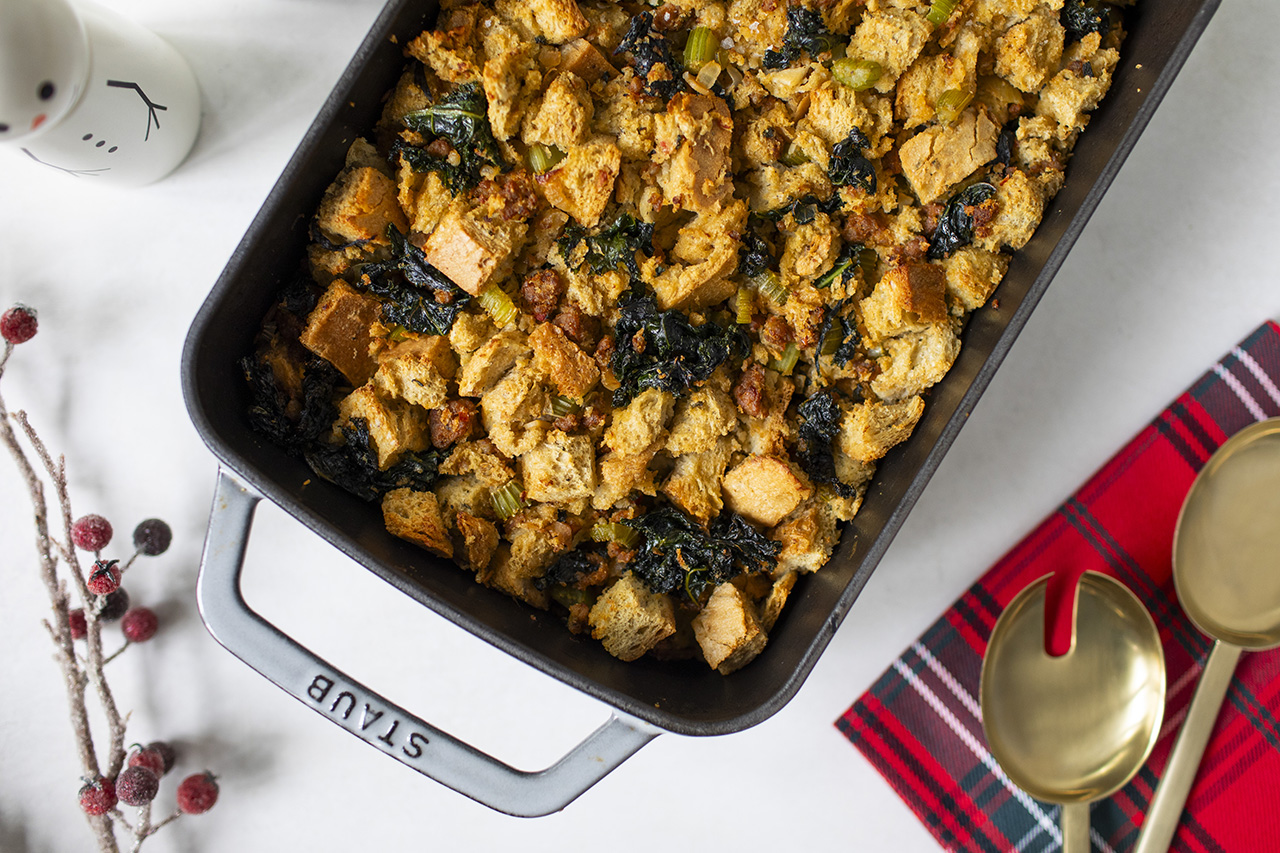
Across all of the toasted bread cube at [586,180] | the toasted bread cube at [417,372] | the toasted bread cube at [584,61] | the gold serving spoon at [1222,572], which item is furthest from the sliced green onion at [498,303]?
the gold serving spoon at [1222,572]

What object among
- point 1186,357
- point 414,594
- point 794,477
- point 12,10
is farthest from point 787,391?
point 12,10

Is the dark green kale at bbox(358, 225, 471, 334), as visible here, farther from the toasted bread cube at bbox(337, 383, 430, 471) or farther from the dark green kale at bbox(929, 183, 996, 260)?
the dark green kale at bbox(929, 183, 996, 260)

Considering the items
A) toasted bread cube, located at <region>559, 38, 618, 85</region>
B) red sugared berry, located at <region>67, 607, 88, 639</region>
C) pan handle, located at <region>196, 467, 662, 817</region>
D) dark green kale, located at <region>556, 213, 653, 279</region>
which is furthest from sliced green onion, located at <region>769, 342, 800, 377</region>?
red sugared berry, located at <region>67, 607, 88, 639</region>

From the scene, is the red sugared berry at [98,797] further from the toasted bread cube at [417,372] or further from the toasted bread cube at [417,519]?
the toasted bread cube at [417,372]

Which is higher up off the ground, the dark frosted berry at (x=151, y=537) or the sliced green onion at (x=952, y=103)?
the sliced green onion at (x=952, y=103)

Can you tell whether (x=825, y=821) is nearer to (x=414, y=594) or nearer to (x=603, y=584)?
(x=603, y=584)

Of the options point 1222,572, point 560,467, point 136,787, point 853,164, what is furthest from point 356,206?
point 1222,572
